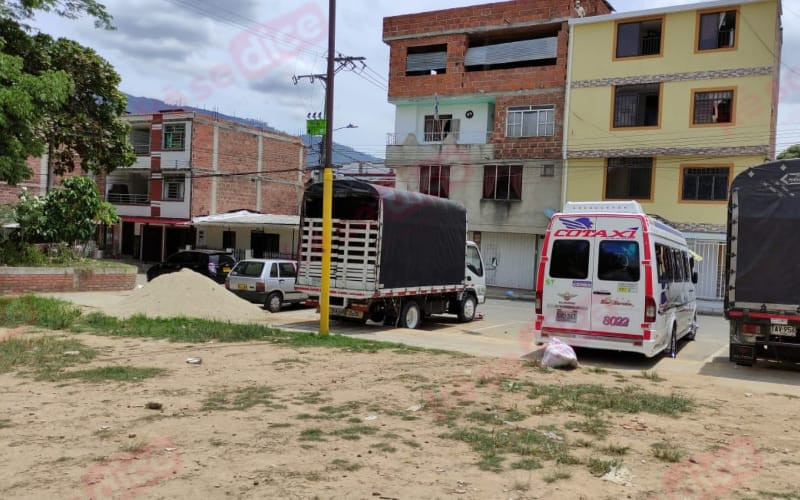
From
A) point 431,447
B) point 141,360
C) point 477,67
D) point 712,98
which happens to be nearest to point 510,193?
point 477,67

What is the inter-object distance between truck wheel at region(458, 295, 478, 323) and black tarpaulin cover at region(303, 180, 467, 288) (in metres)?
1.00

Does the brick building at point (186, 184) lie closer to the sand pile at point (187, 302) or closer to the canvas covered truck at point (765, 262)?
the sand pile at point (187, 302)

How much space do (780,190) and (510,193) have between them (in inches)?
882

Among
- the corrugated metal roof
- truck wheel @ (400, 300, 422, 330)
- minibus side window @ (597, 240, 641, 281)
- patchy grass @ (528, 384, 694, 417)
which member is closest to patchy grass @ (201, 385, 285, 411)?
patchy grass @ (528, 384, 694, 417)

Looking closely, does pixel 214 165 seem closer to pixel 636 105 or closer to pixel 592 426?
pixel 636 105

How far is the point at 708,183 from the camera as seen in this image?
2797cm

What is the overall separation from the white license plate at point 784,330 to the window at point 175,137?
36590mm

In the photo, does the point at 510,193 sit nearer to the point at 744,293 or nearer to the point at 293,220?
the point at 293,220

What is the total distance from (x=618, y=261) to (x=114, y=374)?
783 centimetres

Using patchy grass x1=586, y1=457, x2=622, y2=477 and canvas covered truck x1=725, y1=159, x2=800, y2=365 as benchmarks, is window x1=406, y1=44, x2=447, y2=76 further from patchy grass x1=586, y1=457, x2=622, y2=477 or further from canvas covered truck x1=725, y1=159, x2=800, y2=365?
patchy grass x1=586, y1=457, x2=622, y2=477

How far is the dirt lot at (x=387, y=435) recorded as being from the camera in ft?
15.1

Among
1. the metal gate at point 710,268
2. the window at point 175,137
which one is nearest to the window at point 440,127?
the metal gate at point 710,268

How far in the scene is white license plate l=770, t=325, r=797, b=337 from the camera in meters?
10.1

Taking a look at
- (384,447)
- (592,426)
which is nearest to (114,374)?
(384,447)
